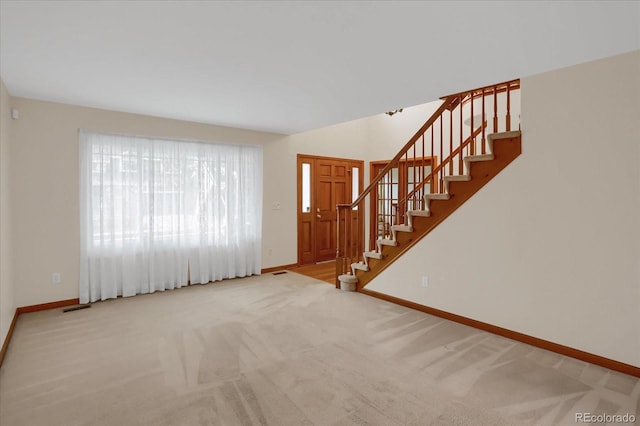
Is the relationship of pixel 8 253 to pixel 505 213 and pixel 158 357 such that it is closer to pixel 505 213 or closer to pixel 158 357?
pixel 158 357

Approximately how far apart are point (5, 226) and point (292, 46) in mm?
3237

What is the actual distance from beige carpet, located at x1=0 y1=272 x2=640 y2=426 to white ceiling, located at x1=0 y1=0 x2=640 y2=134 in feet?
7.81

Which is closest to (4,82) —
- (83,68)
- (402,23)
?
(83,68)

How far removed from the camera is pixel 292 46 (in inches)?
98.4

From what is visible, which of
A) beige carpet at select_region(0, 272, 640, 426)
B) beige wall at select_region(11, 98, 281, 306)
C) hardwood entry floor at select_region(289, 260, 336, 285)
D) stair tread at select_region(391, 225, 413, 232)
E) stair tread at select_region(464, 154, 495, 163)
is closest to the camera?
beige carpet at select_region(0, 272, 640, 426)

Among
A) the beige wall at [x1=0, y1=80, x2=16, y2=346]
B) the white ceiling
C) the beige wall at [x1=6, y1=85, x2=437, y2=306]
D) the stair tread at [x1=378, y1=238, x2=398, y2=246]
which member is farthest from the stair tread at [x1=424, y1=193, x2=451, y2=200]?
the beige wall at [x1=0, y1=80, x2=16, y2=346]

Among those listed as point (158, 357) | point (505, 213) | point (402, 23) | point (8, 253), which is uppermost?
point (402, 23)

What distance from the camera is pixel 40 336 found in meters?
3.31

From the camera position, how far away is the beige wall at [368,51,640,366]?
2.64 m

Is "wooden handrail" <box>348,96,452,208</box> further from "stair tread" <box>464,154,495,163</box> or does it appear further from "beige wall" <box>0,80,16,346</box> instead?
"beige wall" <box>0,80,16,346</box>

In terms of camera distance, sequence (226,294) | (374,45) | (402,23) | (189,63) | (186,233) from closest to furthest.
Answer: (402,23), (374,45), (189,63), (226,294), (186,233)

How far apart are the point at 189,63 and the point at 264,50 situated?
687 millimetres

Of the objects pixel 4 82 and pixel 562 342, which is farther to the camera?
pixel 4 82

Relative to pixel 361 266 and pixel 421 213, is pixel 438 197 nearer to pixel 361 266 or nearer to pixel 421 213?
pixel 421 213
